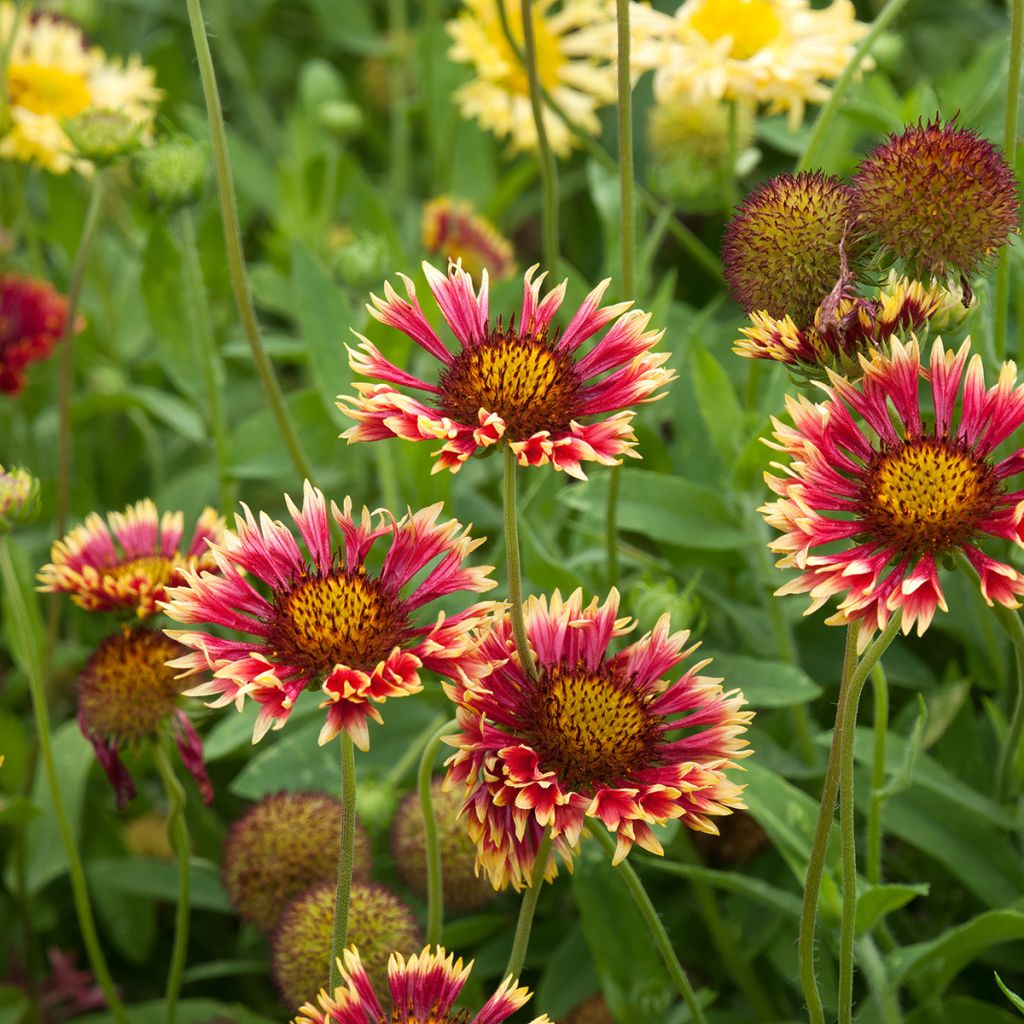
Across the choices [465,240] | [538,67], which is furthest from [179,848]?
[538,67]

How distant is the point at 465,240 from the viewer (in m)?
1.63

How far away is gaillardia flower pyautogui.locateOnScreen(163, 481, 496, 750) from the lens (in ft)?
2.33

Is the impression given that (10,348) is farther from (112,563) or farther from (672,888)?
(672,888)

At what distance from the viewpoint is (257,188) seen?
6.29ft

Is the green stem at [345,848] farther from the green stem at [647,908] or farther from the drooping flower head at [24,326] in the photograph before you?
the drooping flower head at [24,326]

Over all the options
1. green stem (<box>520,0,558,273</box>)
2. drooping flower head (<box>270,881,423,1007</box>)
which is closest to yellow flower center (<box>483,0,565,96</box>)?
green stem (<box>520,0,558,273</box>)

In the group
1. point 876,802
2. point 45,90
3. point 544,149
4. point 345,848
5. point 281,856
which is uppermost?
point 544,149

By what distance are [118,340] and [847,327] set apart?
1151 mm

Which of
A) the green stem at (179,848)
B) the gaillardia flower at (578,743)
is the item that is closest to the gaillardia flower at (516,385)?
the gaillardia flower at (578,743)

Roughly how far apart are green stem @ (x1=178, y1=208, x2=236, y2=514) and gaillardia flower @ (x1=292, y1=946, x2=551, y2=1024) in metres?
0.67

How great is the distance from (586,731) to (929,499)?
0.72ft

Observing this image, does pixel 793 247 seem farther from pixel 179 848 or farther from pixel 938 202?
pixel 179 848

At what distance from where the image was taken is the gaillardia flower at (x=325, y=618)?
71 cm

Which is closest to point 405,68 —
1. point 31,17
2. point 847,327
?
point 31,17
